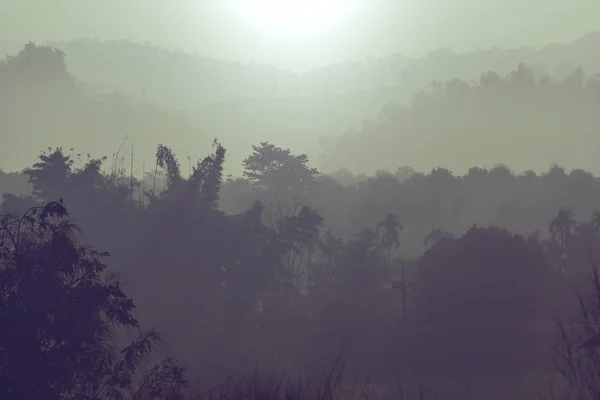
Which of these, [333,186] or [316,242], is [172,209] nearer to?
[316,242]

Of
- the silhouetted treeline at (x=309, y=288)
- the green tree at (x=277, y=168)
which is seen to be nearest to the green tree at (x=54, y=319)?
the silhouetted treeline at (x=309, y=288)

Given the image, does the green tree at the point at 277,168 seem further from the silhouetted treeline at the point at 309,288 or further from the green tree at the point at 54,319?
the green tree at the point at 54,319

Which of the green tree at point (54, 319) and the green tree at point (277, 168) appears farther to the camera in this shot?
the green tree at point (277, 168)

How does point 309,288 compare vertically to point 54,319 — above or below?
above

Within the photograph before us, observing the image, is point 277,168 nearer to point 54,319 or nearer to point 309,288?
point 309,288

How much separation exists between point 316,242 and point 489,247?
68.8 feet

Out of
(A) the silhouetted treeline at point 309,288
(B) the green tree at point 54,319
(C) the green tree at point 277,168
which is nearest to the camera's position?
(B) the green tree at point 54,319

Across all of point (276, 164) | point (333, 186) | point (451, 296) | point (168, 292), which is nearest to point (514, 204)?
point (333, 186)

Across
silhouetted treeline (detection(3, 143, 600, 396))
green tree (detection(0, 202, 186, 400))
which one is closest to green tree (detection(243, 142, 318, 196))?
silhouetted treeline (detection(3, 143, 600, 396))

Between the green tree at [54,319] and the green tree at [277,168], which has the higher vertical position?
the green tree at [277,168]

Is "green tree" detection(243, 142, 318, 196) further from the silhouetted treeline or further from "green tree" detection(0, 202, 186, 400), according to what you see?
"green tree" detection(0, 202, 186, 400)

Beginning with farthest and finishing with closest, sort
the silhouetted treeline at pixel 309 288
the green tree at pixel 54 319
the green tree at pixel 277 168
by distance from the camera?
the green tree at pixel 277 168, the silhouetted treeline at pixel 309 288, the green tree at pixel 54 319

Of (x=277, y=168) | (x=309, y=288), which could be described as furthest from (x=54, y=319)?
(x=277, y=168)

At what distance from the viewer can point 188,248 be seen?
6706 cm
